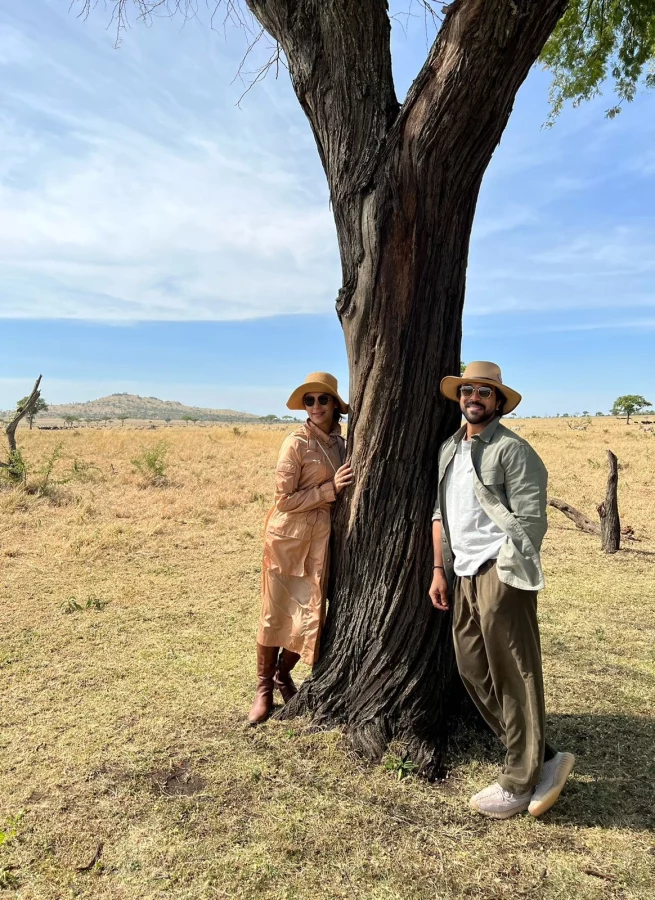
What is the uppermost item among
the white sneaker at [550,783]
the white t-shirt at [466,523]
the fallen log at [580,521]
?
the white t-shirt at [466,523]

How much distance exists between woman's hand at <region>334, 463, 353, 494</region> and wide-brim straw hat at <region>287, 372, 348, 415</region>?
422mm

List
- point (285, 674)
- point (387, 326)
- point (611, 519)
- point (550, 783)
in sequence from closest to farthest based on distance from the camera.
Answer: point (550, 783)
point (387, 326)
point (285, 674)
point (611, 519)

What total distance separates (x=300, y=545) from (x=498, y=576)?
124cm

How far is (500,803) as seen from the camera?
9.00 feet

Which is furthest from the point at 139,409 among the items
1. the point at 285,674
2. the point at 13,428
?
the point at 285,674

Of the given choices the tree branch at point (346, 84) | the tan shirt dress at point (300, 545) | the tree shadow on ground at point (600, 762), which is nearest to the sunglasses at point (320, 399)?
the tan shirt dress at point (300, 545)

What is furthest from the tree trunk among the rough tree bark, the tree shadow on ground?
the rough tree bark

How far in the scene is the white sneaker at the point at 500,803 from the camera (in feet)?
8.98

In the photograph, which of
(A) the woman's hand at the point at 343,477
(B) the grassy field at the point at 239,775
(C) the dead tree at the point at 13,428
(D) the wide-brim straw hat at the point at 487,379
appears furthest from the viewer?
(C) the dead tree at the point at 13,428

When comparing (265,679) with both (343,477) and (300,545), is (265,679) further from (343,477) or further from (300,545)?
(343,477)

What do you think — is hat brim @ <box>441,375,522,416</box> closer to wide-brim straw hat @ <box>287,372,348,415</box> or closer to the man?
the man

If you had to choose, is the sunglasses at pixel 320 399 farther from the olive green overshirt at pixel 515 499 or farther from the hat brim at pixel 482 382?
the olive green overshirt at pixel 515 499

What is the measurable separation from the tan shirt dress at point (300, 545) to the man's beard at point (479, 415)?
95 cm

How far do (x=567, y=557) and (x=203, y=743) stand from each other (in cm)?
615
